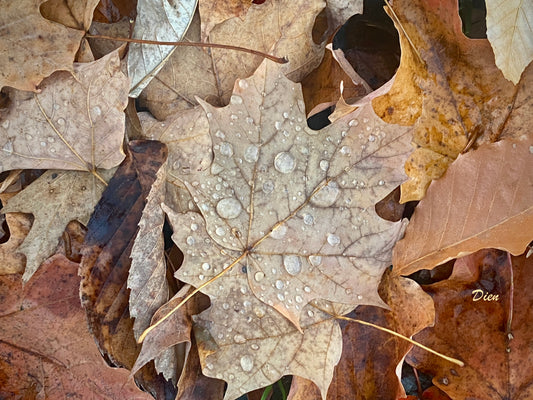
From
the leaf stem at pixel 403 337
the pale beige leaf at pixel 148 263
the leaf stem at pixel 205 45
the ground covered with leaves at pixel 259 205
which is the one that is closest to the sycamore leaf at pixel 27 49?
the ground covered with leaves at pixel 259 205

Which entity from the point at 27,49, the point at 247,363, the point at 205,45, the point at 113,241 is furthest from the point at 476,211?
the point at 27,49

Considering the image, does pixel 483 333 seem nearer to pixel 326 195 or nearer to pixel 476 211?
pixel 476 211

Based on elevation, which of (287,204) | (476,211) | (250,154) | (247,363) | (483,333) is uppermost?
(250,154)

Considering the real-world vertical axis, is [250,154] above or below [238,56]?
below

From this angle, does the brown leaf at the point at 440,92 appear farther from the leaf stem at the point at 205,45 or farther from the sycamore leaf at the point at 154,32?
the sycamore leaf at the point at 154,32

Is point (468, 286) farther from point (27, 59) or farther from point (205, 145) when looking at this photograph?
point (27, 59)

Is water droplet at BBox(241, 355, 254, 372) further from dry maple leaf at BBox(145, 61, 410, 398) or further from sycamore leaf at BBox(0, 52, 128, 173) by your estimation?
sycamore leaf at BBox(0, 52, 128, 173)
